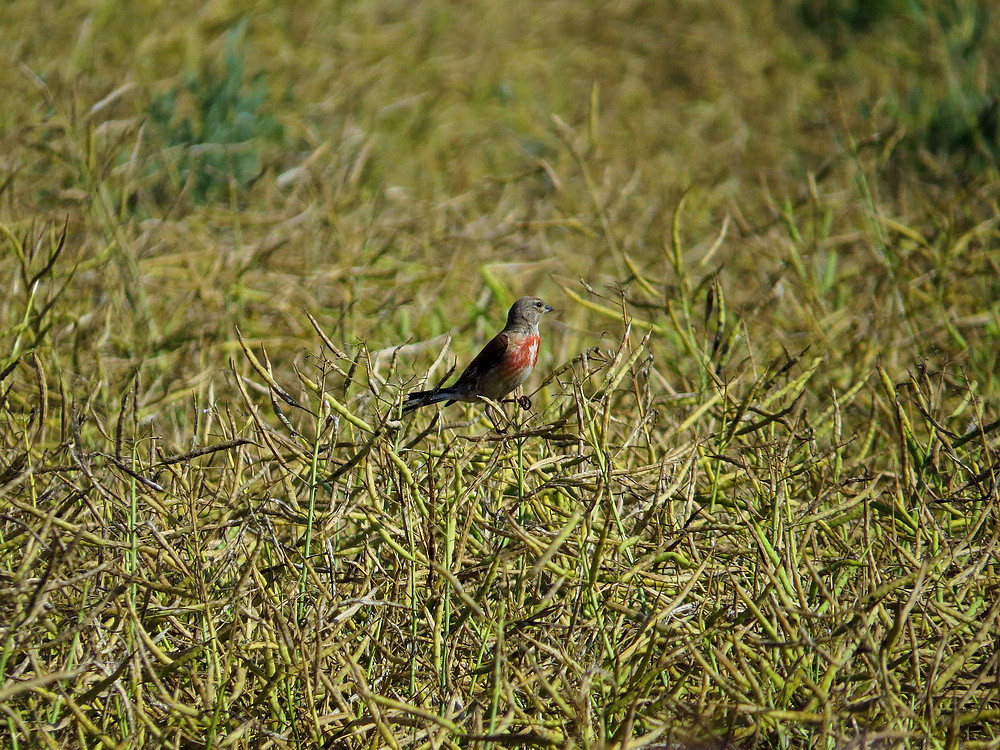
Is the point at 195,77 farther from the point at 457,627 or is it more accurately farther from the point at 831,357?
the point at 457,627

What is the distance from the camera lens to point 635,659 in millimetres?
2357

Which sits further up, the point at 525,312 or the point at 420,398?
the point at 420,398

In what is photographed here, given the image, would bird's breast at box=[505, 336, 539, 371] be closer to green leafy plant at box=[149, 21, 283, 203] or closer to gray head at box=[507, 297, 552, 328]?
gray head at box=[507, 297, 552, 328]

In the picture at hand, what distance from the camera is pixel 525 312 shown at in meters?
4.04

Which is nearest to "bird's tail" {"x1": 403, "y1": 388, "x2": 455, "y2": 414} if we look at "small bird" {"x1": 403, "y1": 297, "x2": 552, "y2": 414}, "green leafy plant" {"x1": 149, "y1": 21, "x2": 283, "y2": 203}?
"small bird" {"x1": 403, "y1": 297, "x2": 552, "y2": 414}

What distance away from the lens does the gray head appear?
4016mm

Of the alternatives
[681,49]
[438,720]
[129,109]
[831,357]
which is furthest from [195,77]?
[438,720]

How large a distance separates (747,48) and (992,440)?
715 cm

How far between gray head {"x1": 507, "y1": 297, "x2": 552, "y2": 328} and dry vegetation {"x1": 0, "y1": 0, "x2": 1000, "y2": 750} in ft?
1.00

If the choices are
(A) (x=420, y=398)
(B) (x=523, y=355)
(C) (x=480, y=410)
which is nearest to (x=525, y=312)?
(B) (x=523, y=355)

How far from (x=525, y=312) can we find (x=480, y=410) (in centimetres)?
76

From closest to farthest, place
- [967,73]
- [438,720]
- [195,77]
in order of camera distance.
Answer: [438,720] → [195,77] → [967,73]

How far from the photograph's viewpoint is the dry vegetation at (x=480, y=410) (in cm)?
220

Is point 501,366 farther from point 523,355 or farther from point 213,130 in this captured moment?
point 213,130
